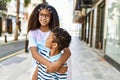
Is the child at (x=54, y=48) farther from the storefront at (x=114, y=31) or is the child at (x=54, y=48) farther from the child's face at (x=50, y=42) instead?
the storefront at (x=114, y=31)

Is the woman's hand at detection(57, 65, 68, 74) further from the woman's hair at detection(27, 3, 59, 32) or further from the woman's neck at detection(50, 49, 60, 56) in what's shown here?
the woman's hair at detection(27, 3, 59, 32)

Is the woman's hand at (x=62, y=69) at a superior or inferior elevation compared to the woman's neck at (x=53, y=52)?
inferior

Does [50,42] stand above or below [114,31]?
above

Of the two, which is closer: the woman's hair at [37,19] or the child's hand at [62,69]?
the child's hand at [62,69]

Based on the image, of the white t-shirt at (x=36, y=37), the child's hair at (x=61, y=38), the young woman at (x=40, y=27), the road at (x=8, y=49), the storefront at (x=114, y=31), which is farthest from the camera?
the road at (x=8, y=49)

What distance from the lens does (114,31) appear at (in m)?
11.5

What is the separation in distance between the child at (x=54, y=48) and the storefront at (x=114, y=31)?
7.96 metres

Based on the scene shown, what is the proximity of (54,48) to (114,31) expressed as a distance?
9851mm

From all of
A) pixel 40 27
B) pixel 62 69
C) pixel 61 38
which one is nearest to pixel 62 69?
pixel 62 69

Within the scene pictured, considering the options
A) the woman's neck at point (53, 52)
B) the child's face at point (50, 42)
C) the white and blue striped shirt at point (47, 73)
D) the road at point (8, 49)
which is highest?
the child's face at point (50, 42)

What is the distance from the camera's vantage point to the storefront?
1063 cm

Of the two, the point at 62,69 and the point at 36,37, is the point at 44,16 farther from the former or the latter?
the point at 62,69

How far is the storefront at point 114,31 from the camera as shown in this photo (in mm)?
10633

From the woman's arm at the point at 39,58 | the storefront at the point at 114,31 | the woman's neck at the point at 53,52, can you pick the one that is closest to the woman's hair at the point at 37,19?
the woman's arm at the point at 39,58
